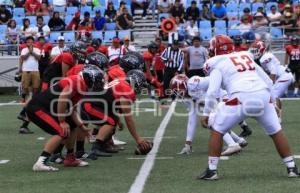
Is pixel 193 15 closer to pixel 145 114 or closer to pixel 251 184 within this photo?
pixel 145 114

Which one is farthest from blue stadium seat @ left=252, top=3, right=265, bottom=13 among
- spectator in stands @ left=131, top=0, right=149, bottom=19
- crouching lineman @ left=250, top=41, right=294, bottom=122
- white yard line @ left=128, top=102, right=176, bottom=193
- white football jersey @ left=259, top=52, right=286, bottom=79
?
white football jersey @ left=259, top=52, right=286, bottom=79

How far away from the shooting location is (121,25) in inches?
827

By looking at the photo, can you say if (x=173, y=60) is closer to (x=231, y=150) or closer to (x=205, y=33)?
(x=205, y=33)

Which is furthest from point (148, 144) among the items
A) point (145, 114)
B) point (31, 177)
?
point (145, 114)

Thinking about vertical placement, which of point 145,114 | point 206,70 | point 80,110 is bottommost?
point 145,114

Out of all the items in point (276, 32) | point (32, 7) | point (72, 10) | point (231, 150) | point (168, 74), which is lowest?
point (168, 74)

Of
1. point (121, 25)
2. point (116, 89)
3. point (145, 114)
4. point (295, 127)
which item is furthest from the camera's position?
point (121, 25)

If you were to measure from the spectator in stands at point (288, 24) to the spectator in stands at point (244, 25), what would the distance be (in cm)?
91

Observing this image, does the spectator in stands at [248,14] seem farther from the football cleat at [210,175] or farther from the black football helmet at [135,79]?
the football cleat at [210,175]

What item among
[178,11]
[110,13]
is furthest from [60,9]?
[178,11]

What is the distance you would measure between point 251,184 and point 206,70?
1.18 m

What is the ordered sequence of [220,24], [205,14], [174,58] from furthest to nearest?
[205,14] → [220,24] → [174,58]

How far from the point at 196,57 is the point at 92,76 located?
9152 millimetres

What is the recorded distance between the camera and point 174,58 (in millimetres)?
16969
